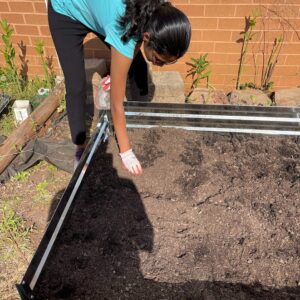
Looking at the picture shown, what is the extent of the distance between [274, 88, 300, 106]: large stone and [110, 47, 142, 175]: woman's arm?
5.75 ft

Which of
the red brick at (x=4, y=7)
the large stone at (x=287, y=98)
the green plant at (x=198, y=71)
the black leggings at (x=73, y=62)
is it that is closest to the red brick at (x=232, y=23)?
the green plant at (x=198, y=71)

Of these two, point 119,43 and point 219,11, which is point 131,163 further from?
point 219,11

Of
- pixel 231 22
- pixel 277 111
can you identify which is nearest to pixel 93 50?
pixel 231 22

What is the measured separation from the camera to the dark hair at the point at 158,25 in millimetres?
1433

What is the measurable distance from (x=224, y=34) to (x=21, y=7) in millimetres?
1837

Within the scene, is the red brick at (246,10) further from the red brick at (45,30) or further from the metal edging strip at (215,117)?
the red brick at (45,30)

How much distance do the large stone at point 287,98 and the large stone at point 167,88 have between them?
83 cm

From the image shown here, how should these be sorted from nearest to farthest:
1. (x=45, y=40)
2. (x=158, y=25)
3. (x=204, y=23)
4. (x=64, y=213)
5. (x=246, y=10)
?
(x=158, y=25), (x=64, y=213), (x=246, y=10), (x=204, y=23), (x=45, y=40)

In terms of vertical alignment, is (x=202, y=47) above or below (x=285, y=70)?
above

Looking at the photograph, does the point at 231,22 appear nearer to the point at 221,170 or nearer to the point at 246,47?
the point at 246,47

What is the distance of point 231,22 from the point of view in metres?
2.98

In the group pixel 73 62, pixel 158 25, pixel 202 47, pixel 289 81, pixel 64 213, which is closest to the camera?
pixel 158 25

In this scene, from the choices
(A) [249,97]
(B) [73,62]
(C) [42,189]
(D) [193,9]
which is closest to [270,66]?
(A) [249,97]

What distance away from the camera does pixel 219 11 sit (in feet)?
9.66
